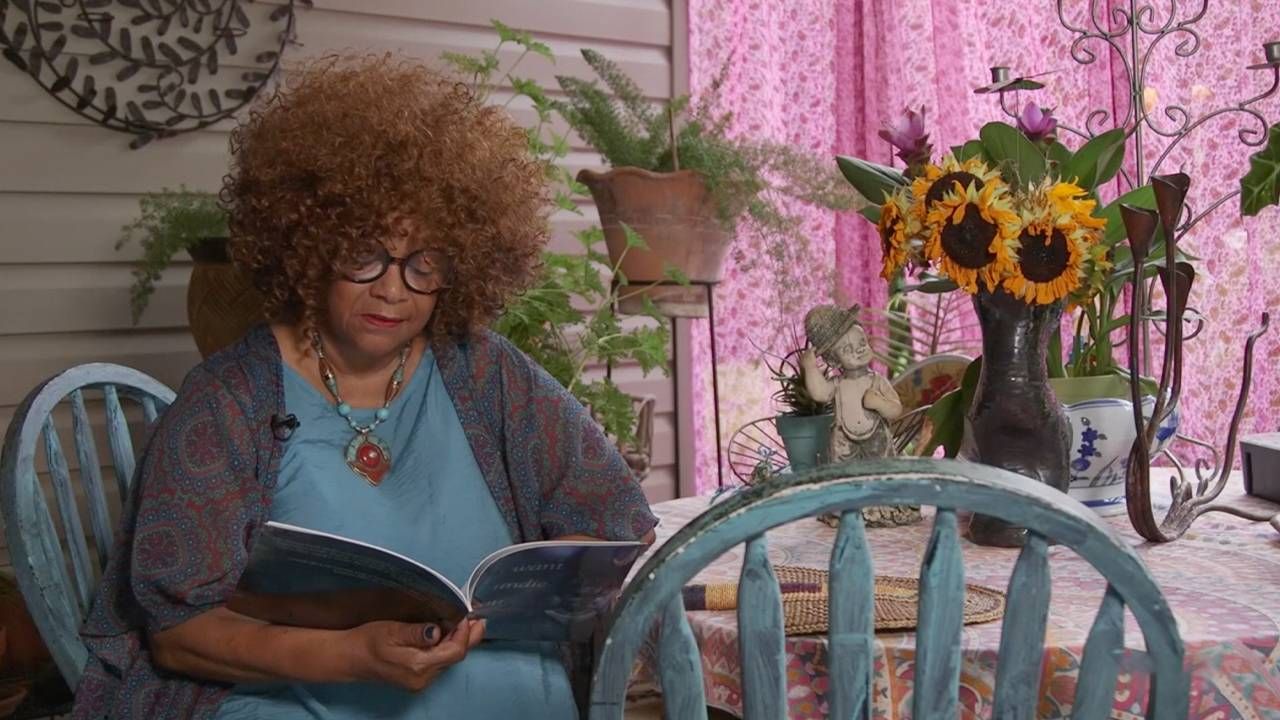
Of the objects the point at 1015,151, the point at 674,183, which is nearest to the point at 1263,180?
the point at 1015,151

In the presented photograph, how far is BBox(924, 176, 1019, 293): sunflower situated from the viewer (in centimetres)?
140

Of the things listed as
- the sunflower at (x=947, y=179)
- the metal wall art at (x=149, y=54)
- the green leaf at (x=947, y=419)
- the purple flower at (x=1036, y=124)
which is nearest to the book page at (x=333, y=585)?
the sunflower at (x=947, y=179)

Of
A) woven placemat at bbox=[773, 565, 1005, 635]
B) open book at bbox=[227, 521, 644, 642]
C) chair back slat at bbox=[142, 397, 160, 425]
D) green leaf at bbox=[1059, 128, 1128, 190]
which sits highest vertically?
green leaf at bbox=[1059, 128, 1128, 190]

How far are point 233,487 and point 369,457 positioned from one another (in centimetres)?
17

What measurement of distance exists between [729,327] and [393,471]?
2.57 metres

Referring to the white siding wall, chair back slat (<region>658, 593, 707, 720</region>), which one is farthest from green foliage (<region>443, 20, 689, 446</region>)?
chair back slat (<region>658, 593, 707, 720</region>)

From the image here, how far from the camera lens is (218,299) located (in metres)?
2.12

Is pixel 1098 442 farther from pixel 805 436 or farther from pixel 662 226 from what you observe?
pixel 662 226

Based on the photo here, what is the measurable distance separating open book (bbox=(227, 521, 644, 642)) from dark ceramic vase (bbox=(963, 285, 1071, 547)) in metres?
0.51

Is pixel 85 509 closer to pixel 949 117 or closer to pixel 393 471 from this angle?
pixel 393 471

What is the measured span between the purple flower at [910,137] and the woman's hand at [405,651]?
852mm

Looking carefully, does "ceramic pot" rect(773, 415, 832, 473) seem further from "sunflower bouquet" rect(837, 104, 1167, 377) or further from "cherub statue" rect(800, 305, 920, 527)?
"sunflower bouquet" rect(837, 104, 1167, 377)

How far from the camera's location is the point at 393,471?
1415 mm

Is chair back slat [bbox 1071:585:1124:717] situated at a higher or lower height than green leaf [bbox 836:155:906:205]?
lower
